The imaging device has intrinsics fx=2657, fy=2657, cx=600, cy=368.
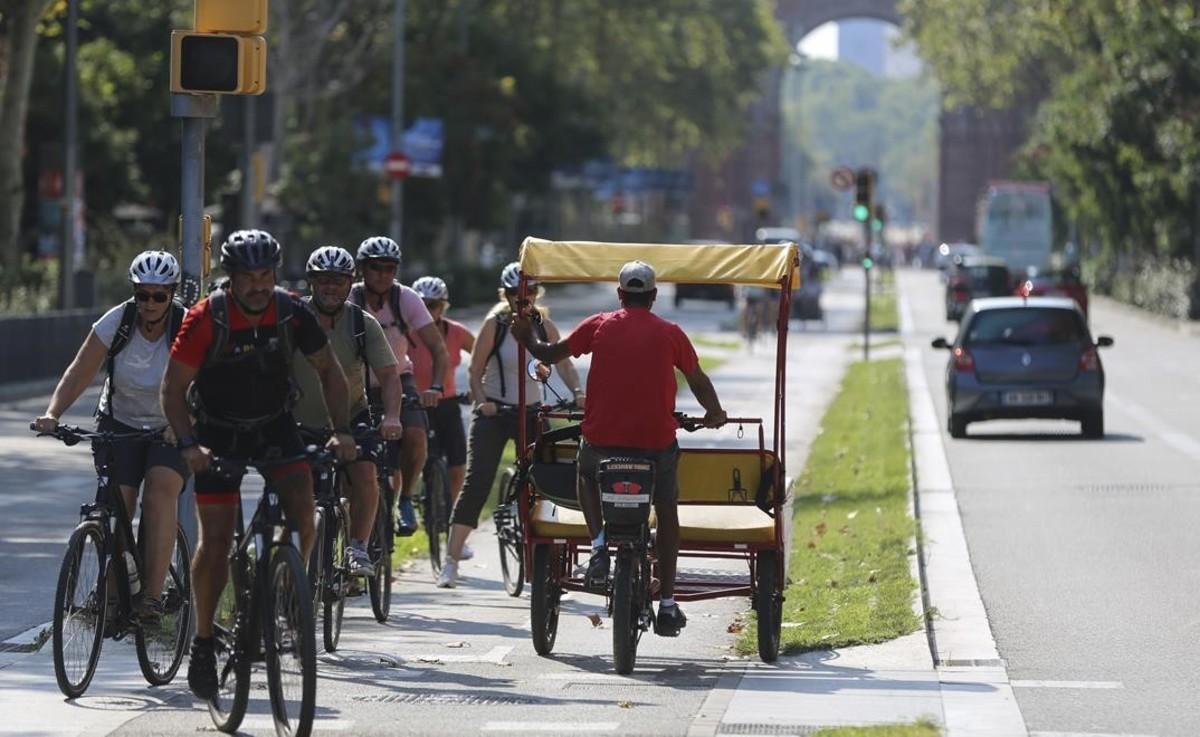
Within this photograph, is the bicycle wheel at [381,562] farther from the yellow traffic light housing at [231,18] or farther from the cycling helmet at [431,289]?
the yellow traffic light housing at [231,18]

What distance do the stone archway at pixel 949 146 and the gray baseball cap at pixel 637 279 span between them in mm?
124549

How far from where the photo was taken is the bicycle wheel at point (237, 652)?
28.3 ft

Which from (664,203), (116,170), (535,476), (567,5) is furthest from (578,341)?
(664,203)

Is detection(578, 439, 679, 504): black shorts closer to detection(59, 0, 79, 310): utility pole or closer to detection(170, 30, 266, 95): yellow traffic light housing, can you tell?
detection(170, 30, 266, 95): yellow traffic light housing

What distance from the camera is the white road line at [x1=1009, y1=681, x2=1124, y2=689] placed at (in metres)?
10.0

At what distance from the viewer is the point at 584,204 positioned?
96.1 meters

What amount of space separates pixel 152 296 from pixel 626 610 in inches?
85.2

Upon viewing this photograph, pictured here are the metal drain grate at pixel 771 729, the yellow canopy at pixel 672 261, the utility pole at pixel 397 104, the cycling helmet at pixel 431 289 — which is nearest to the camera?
the metal drain grate at pixel 771 729

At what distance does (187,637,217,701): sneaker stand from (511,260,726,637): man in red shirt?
1.99 m

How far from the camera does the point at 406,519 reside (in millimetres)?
13227

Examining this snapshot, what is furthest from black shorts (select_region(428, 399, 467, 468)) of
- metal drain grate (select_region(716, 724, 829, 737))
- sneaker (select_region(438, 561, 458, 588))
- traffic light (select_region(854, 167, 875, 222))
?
traffic light (select_region(854, 167, 875, 222))

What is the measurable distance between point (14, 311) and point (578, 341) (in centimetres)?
2374

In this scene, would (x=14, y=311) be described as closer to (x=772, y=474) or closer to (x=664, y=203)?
(x=772, y=474)

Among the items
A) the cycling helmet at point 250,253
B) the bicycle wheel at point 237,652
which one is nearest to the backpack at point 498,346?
the bicycle wheel at point 237,652
